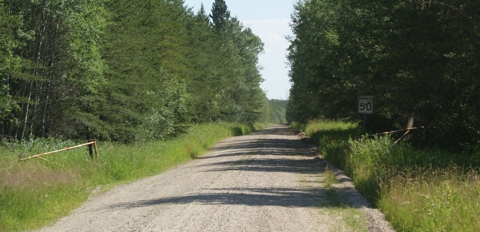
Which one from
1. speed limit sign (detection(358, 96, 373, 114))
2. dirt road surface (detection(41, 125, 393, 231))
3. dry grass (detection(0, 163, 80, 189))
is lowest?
dirt road surface (detection(41, 125, 393, 231))

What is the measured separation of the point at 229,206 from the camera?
1294cm

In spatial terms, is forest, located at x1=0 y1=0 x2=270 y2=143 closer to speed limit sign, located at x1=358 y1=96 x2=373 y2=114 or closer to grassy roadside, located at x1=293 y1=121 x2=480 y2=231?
speed limit sign, located at x1=358 y1=96 x2=373 y2=114

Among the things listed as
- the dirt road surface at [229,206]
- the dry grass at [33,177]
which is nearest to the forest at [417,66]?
the dirt road surface at [229,206]

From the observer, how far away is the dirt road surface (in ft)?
35.9

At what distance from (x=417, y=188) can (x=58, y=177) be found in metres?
9.32

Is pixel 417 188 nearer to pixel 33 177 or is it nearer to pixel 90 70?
pixel 33 177

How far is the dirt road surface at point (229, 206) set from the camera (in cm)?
1095

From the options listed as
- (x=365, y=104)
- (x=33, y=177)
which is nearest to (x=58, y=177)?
(x=33, y=177)

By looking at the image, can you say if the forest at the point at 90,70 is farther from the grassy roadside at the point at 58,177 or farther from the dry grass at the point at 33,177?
the dry grass at the point at 33,177

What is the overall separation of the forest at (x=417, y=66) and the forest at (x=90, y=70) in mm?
10684

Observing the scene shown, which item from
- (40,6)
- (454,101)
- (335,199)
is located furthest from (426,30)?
(40,6)

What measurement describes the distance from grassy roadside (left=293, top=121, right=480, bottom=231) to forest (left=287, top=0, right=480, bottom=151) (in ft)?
8.77

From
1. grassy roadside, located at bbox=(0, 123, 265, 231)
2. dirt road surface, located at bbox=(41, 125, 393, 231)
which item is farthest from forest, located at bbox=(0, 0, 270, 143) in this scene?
dirt road surface, located at bbox=(41, 125, 393, 231)

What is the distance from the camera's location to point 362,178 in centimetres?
1697
